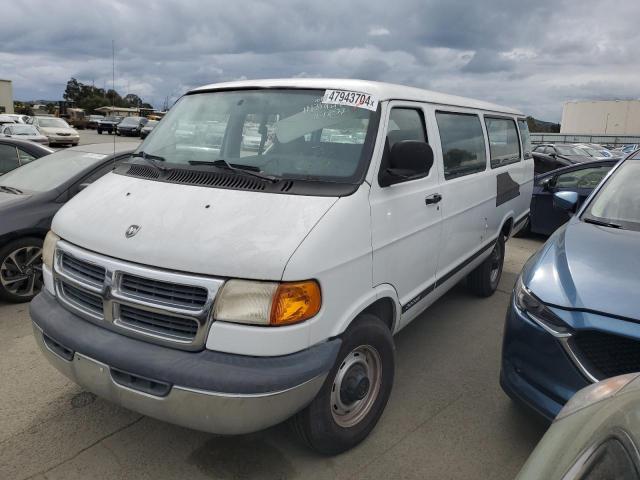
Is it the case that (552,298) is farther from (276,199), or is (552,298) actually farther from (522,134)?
(522,134)

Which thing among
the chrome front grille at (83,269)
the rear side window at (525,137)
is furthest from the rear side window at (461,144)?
the chrome front grille at (83,269)

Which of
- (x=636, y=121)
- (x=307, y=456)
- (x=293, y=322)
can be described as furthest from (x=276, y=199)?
(x=636, y=121)

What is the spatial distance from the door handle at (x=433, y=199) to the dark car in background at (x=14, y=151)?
5886 mm

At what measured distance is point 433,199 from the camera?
3453 mm

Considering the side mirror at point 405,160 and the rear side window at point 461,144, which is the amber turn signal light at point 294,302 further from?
the rear side window at point 461,144

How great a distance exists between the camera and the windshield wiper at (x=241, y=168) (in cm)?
270

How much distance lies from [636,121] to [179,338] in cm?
9915

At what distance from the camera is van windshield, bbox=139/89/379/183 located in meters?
2.83

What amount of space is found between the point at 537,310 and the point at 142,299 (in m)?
2.03

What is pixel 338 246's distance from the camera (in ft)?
8.01

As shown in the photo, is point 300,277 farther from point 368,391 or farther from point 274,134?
point 274,134

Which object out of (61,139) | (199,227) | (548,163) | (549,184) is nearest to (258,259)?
(199,227)

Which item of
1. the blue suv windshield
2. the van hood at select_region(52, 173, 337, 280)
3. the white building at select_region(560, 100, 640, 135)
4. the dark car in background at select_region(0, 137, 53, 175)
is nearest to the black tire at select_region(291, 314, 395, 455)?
the van hood at select_region(52, 173, 337, 280)

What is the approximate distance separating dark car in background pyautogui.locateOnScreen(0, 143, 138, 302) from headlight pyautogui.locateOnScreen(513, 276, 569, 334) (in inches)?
142
